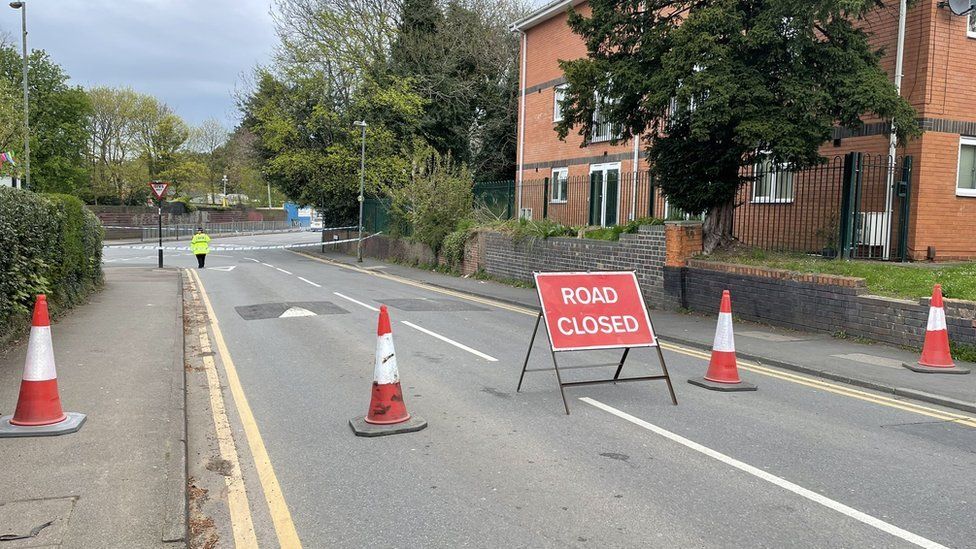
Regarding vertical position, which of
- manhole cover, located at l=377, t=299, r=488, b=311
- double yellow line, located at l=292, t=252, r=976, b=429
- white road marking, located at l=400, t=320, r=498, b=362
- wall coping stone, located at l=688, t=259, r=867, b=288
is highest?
wall coping stone, located at l=688, t=259, r=867, b=288

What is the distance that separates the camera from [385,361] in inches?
242

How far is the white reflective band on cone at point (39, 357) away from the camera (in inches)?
231

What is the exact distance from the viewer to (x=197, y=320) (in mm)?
13531

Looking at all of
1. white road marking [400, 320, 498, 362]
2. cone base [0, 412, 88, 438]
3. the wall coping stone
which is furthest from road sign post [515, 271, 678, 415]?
the wall coping stone

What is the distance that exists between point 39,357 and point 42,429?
57cm

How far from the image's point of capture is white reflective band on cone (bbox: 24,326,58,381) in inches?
231

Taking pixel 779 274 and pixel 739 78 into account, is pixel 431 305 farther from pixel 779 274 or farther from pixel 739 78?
pixel 739 78

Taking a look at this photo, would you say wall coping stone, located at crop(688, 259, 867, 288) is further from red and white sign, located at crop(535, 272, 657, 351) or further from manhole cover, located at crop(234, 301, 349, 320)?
manhole cover, located at crop(234, 301, 349, 320)

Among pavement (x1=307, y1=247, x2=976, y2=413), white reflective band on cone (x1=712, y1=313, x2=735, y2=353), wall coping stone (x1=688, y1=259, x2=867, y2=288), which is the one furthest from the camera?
wall coping stone (x1=688, y1=259, x2=867, y2=288)

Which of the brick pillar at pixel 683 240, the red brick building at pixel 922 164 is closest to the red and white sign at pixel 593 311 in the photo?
the brick pillar at pixel 683 240

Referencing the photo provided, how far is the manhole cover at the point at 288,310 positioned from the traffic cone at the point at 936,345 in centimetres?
994

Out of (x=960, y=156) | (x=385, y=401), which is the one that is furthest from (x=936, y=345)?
(x=960, y=156)

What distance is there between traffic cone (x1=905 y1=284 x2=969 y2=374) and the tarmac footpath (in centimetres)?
823

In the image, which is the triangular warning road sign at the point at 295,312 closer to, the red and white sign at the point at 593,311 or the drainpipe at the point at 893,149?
the red and white sign at the point at 593,311
